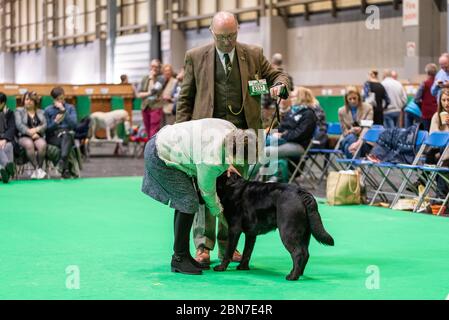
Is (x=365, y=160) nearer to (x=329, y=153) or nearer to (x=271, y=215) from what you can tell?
(x=329, y=153)

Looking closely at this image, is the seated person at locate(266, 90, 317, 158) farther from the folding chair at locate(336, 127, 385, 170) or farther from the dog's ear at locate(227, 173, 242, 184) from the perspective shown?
the dog's ear at locate(227, 173, 242, 184)

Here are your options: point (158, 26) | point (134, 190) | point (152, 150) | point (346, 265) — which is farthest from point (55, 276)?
point (158, 26)

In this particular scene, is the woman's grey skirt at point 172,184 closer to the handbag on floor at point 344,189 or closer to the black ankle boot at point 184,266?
the black ankle boot at point 184,266

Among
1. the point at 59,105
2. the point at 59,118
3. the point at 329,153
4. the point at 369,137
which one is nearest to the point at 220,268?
the point at 369,137

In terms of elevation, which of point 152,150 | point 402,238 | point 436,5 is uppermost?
point 436,5

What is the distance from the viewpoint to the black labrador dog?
4.72 meters

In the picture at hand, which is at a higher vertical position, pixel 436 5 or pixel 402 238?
pixel 436 5

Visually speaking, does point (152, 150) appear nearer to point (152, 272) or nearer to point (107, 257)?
point (152, 272)

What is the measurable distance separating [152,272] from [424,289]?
A: 4.90ft

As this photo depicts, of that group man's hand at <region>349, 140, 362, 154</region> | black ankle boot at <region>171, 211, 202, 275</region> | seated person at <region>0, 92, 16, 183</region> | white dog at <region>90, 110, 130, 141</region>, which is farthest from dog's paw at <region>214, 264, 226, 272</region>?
white dog at <region>90, 110, 130, 141</region>

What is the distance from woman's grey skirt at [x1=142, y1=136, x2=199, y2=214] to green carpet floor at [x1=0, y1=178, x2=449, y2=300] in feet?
1.31

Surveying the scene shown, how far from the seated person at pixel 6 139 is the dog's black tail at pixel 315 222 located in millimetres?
6930

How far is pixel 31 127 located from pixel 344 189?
442 centimetres

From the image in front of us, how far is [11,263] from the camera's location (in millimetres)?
5410
